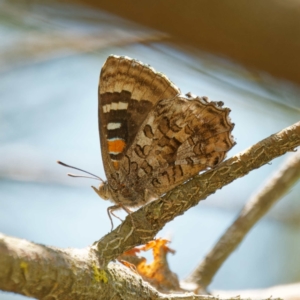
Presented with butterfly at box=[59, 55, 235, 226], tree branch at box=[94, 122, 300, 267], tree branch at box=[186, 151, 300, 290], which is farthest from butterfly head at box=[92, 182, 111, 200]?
tree branch at box=[94, 122, 300, 267]

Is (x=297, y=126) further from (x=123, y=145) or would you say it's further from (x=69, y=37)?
(x=69, y=37)

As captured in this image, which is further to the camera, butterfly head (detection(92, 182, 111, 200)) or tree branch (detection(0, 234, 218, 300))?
butterfly head (detection(92, 182, 111, 200))

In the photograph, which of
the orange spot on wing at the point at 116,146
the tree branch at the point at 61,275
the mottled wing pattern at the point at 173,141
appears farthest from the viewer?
the orange spot on wing at the point at 116,146

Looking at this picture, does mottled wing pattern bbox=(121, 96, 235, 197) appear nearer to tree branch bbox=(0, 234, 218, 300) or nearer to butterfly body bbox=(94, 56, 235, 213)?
butterfly body bbox=(94, 56, 235, 213)

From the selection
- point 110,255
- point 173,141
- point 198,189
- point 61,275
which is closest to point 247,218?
point 173,141

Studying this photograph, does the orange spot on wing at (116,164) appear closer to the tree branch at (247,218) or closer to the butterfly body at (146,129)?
the butterfly body at (146,129)

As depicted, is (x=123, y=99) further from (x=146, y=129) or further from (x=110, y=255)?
(x=110, y=255)

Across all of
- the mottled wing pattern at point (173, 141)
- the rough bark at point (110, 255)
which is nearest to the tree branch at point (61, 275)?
→ the rough bark at point (110, 255)
